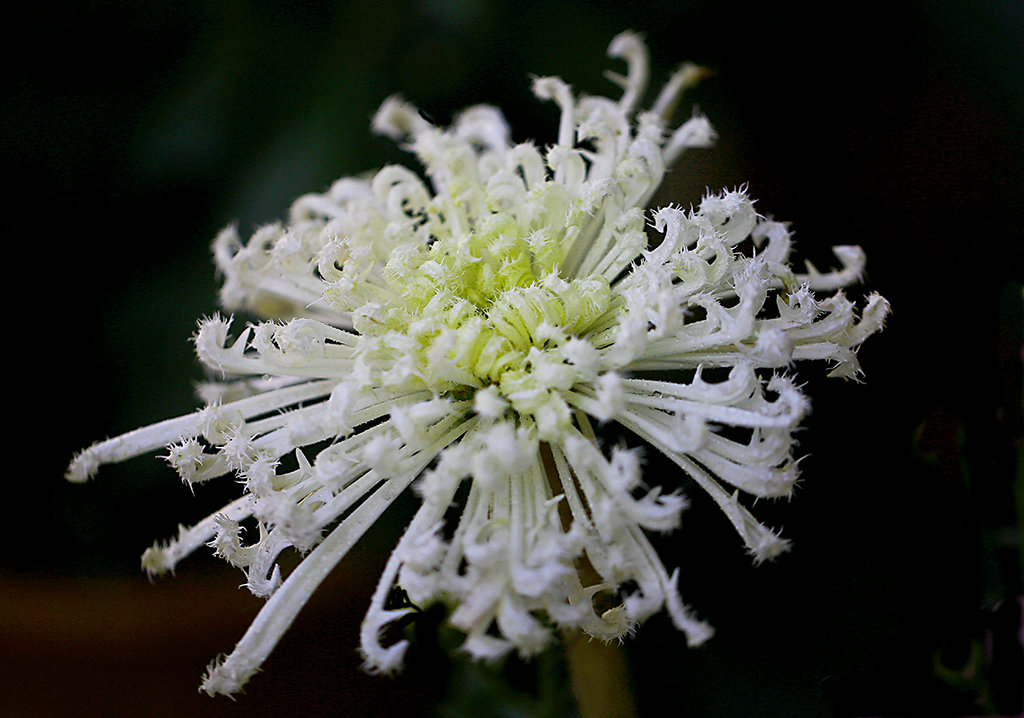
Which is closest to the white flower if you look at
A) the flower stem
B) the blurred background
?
the flower stem

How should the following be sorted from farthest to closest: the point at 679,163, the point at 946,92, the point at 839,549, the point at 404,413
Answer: the point at 679,163
the point at 946,92
the point at 839,549
the point at 404,413

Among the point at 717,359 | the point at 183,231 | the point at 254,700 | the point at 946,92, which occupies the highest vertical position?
the point at 183,231

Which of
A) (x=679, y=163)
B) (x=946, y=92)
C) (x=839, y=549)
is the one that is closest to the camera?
(x=839, y=549)

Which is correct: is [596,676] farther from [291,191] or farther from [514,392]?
[291,191]

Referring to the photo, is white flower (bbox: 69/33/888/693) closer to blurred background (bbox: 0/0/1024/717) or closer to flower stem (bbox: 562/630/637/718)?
flower stem (bbox: 562/630/637/718)

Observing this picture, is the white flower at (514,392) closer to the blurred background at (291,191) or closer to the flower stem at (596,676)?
the flower stem at (596,676)

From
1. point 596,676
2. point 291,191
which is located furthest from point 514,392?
point 291,191

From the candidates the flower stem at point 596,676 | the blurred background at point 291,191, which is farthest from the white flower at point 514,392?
the blurred background at point 291,191

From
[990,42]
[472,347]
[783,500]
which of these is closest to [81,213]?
[472,347]

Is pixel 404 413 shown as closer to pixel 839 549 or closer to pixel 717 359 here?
pixel 717 359
